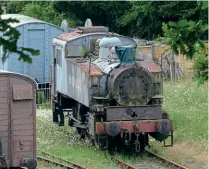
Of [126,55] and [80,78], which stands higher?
[126,55]

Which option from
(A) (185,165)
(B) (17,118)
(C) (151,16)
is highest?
(C) (151,16)

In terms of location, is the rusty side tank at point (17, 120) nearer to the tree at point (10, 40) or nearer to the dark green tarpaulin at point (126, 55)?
the dark green tarpaulin at point (126, 55)

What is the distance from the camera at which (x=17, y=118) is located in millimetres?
11945

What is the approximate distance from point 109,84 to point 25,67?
1027 centimetres

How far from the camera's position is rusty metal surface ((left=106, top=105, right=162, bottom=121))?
15727mm

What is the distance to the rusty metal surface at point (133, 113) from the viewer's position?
15.7 metres

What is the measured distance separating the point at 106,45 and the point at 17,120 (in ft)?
17.4

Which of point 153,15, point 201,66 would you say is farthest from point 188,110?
point 153,15

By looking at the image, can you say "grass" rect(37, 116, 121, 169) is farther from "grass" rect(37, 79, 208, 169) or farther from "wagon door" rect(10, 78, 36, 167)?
"wagon door" rect(10, 78, 36, 167)

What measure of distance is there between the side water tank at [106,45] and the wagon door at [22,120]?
16.1ft

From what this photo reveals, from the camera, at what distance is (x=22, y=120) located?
12.0 meters

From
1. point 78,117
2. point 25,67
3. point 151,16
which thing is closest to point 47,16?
point 151,16

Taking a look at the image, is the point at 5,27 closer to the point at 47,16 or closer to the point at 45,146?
the point at 45,146

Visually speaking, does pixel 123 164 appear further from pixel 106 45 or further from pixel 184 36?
pixel 184 36
